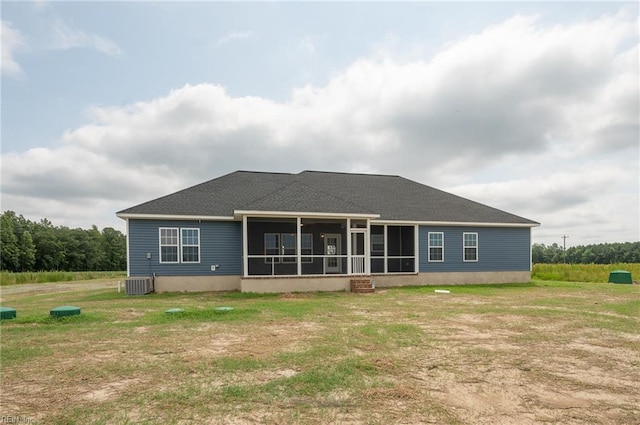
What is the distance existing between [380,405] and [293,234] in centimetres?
1520

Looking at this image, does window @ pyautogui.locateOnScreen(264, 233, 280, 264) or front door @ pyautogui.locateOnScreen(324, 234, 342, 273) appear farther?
front door @ pyautogui.locateOnScreen(324, 234, 342, 273)

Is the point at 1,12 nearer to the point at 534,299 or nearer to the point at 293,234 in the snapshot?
the point at 293,234

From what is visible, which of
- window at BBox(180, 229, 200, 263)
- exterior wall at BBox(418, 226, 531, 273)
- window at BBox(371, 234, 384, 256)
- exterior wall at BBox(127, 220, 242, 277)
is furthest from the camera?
window at BBox(371, 234, 384, 256)

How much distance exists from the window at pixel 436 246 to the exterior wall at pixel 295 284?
5.50 metres

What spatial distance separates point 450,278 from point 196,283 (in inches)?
499

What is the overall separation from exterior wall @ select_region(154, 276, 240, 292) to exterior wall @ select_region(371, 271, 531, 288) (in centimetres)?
671

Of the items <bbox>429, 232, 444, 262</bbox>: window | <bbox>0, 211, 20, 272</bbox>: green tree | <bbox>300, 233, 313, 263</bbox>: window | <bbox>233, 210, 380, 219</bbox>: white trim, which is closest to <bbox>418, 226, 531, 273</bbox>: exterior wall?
<bbox>429, 232, 444, 262</bbox>: window

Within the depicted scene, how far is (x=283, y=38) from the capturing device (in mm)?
15898

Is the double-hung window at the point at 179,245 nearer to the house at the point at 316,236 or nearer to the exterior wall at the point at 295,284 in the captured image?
the house at the point at 316,236

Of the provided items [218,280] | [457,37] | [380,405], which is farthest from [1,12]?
[457,37]

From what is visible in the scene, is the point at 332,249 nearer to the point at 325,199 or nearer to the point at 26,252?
the point at 325,199

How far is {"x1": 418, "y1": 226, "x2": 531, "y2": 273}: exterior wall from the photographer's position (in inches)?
793

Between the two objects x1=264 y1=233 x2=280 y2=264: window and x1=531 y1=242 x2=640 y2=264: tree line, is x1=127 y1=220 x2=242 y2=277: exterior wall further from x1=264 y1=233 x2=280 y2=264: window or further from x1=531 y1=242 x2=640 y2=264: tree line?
x1=531 y1=242 x2=640 y2=264: tree line

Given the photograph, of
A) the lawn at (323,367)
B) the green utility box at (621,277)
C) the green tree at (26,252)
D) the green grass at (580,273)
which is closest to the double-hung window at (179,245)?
the lawn at (323,367)
